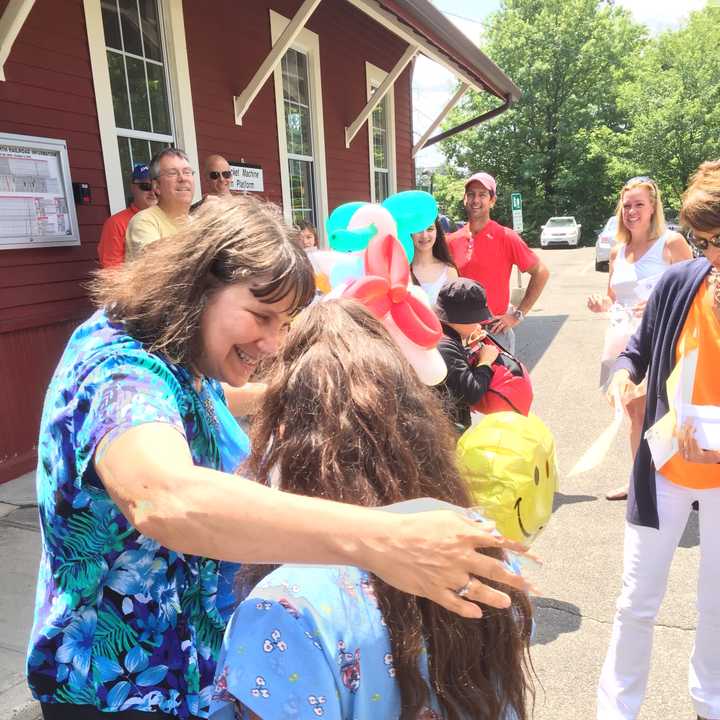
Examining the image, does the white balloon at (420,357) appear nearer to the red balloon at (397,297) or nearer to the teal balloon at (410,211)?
the red balloon at (397,297)

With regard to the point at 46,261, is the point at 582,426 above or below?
below

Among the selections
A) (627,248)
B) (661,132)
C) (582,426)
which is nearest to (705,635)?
(627,248)

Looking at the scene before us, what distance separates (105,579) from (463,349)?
176 centimetres

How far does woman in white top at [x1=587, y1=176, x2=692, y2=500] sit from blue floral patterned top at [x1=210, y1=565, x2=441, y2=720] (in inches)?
115

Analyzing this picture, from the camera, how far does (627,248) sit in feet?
12.0

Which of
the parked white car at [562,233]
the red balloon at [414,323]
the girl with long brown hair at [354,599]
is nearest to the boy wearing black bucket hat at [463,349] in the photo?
the red balloon at [414,323]

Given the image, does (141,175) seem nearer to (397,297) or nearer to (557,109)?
(397,297)

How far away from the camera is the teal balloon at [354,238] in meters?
2.13

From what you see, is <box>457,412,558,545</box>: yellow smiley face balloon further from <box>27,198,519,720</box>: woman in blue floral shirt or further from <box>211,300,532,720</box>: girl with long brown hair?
<box>27,198,519,720</box>: woman in blue floral shirt

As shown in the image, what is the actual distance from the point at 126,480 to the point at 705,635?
76.6 inches

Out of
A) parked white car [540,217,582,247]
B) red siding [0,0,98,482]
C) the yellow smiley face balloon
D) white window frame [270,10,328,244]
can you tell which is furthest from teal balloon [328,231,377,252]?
parked white car [540,217,582,247]

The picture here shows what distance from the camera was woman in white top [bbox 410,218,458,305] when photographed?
3.61 metres

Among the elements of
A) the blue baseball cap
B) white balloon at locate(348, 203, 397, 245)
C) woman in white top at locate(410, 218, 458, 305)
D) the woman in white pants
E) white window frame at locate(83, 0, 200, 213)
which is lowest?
the woman in white pants

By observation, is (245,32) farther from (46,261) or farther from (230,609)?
(230,609)
